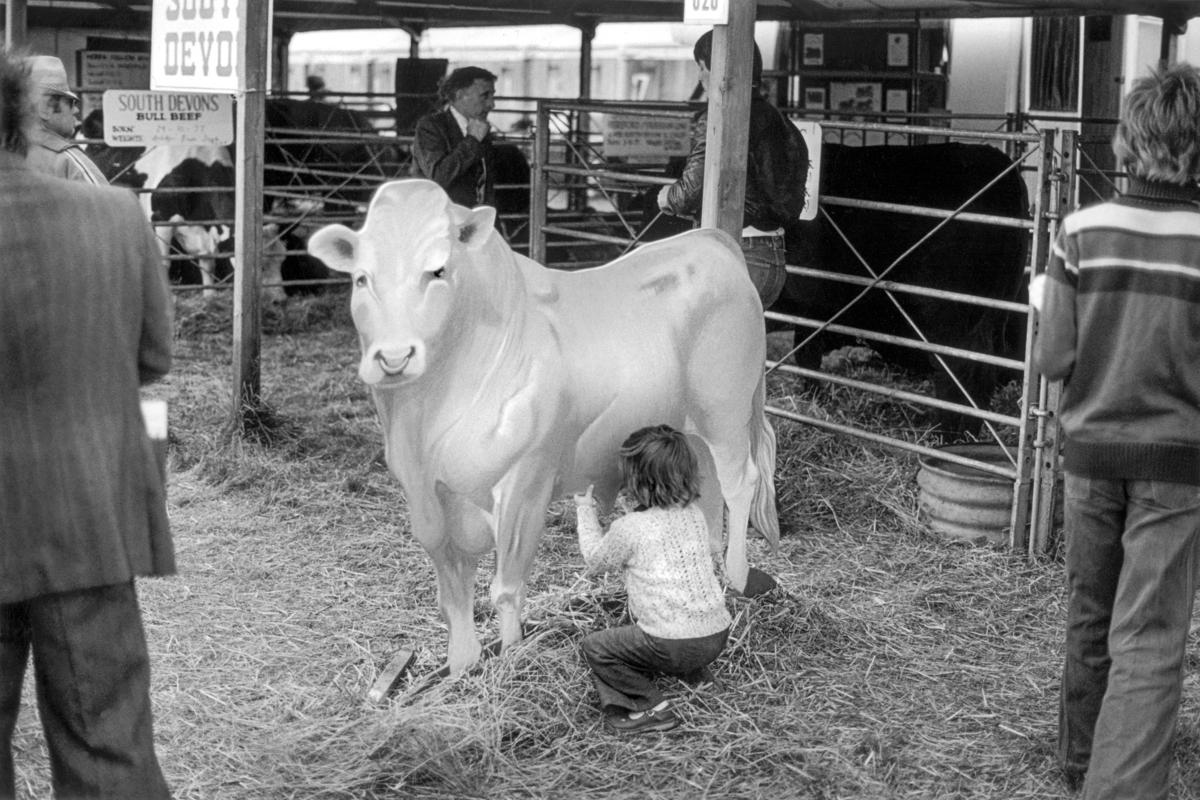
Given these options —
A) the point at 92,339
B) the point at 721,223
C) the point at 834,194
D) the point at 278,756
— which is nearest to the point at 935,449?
the point at 721,223

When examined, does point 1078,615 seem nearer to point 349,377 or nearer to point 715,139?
point 715,139

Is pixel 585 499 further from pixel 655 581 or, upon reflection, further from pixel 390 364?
pixel 390 364

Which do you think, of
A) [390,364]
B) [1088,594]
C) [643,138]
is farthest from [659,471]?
[643,138]

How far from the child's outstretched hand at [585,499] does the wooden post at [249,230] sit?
3299mm

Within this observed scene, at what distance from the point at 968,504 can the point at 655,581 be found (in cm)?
243

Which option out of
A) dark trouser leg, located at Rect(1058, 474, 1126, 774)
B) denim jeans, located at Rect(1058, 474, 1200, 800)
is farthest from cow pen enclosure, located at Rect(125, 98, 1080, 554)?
denim jeans, located at Rect(1058, 474, 1200, 800)

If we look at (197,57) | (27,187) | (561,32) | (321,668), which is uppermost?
(561,32)

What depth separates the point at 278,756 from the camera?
3680 mm

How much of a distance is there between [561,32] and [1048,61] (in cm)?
1207

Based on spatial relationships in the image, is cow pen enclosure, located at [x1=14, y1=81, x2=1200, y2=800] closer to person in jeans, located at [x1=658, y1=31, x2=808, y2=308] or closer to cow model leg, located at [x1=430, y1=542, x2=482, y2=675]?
cow model leg, located at [x1=430, y1=542, x2=482, y2=675]

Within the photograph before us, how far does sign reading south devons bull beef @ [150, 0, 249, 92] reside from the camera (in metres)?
6.50

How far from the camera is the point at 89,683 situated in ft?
8.70

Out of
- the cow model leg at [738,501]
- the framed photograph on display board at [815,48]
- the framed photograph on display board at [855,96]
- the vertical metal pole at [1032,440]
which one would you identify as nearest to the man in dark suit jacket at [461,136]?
the vertical metal pole at [1032,440]

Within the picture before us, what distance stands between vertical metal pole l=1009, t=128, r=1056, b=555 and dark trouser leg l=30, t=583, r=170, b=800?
3792 mm
